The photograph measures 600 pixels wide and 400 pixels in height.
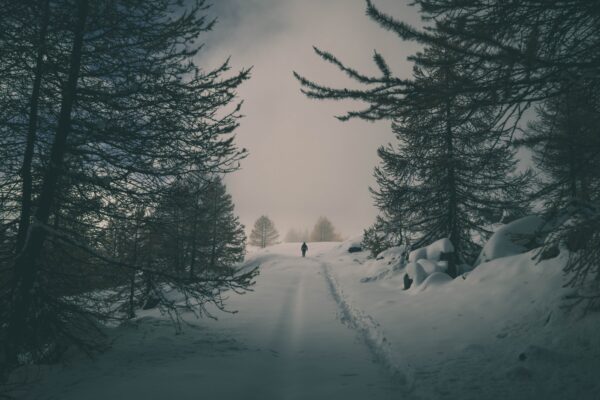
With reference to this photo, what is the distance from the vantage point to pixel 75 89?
484 cm

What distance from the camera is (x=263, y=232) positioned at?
57188 millimetres

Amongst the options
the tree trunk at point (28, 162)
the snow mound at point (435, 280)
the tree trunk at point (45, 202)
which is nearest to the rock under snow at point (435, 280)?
the snow mound at point (435, 280)

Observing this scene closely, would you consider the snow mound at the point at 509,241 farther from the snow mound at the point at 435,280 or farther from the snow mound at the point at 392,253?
the snow mound at the point at 392,253

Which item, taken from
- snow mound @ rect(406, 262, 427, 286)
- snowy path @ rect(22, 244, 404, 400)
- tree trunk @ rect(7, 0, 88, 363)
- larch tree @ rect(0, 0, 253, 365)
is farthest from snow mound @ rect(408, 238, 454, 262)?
tree trunk @ rect(7, 0, 88, 363)

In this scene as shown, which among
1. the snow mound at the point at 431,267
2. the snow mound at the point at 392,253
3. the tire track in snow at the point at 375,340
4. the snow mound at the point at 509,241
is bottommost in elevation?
the tire track in snow at the point at 375,340

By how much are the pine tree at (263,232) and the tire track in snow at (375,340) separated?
4516 cm

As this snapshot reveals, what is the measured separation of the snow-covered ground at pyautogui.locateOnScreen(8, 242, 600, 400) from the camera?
379 cm

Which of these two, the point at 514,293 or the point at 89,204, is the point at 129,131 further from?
the point at 514,293

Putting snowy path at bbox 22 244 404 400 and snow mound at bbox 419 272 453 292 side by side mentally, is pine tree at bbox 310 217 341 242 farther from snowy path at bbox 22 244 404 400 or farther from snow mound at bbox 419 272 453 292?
snowy path at bbox 22 244 404 400

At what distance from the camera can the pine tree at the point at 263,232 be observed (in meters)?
55.4

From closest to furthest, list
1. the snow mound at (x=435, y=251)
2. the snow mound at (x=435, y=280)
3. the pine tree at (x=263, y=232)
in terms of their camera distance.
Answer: the snow mound at (x=435, y=280)
the snow mound at (x=435, y=251)
the pine tree at (x=263, y=232)

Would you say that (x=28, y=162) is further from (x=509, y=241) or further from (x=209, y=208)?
(x=509, y=241)

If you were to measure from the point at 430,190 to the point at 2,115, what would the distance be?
12.8m

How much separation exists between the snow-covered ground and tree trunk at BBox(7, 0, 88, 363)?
0.79 meters
